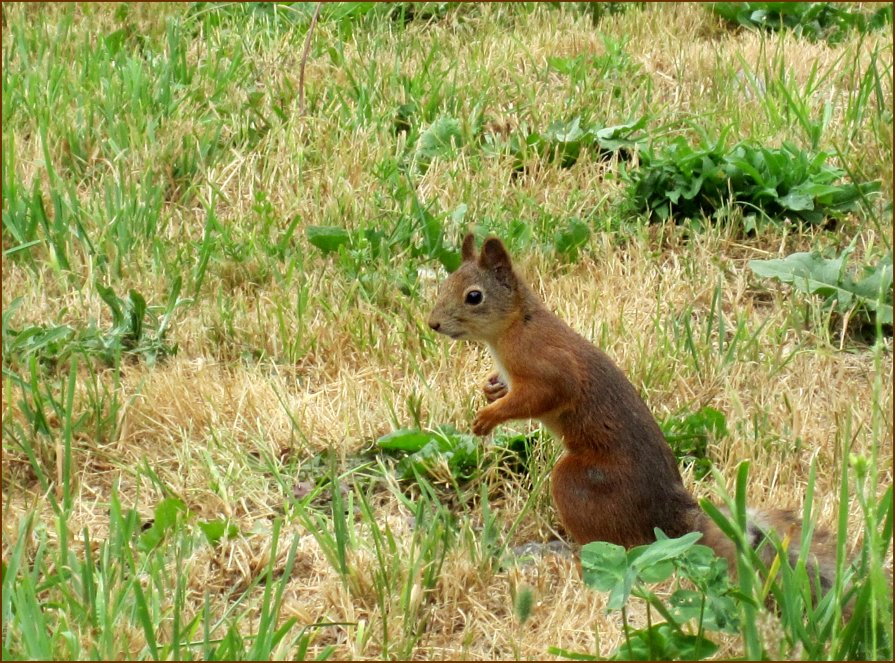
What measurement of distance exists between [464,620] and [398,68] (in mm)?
3247

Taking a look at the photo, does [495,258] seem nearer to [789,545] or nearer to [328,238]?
[328,238]

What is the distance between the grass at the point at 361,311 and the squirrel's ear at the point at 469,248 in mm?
327

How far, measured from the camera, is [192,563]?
2990 mm

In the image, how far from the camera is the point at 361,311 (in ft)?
13.6

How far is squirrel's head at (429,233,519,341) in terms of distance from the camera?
3570mm

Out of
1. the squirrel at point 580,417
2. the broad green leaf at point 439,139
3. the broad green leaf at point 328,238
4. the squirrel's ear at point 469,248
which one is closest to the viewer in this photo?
the squirrel at point 580,417

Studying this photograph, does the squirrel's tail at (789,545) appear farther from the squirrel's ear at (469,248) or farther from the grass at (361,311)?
the squirrel's ear at (469,248)

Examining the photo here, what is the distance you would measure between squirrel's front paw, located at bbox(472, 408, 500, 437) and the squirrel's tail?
678 mm

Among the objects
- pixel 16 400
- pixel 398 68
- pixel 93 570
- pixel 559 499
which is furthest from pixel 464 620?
pixel 398 68

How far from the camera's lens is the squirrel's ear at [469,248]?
12.3 ft

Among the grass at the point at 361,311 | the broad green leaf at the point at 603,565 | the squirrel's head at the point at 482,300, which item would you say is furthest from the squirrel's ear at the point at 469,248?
the broad green leaf at the point at 603,565

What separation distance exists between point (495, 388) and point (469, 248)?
1.38 ft

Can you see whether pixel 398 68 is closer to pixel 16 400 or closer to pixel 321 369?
pixel 321 369

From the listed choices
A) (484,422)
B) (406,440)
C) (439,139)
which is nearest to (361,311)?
(406,440)
